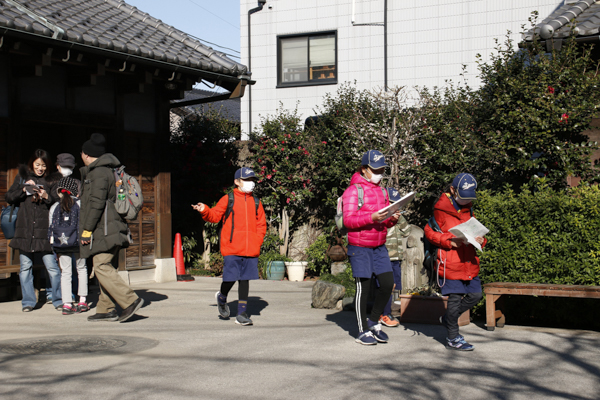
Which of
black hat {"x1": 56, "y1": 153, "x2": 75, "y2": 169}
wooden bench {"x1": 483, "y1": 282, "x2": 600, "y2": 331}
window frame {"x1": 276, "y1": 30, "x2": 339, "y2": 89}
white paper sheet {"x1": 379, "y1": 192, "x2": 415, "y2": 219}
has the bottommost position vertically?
wooden bench {"x1": 483, "y1": 282, "x2": 600, "y2": 331}

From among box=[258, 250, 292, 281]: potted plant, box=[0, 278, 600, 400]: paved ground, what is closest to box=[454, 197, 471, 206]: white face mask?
box=[0, 278, 600, 400]: paved ground

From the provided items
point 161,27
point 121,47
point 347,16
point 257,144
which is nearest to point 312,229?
point 257,144

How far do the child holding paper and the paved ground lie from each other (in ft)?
1.18

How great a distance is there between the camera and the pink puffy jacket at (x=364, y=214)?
624 cm

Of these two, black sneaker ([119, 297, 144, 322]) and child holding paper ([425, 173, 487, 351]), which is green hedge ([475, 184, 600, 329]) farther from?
black sneaker ([119, 297, 144, 322])

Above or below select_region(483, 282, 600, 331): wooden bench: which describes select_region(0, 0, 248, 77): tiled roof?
above

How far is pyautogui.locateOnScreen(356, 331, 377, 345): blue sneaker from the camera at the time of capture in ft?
20.7

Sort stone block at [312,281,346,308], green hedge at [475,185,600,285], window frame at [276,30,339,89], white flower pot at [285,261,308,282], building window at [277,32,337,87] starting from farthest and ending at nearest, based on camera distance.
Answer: building window at [277,32,337,87] → window frame at [276,30,339,89] → white flower pot at [285,261,308,282] → stone block at [312,281,346,308] → green hedge at [475,185,600,285]

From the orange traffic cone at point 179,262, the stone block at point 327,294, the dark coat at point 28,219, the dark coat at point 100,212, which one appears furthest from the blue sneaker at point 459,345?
the orange traffic cone at point 179,262

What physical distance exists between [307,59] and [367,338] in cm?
1386

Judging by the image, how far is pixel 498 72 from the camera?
913cm

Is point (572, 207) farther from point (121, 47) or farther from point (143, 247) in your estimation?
point (143, 247)

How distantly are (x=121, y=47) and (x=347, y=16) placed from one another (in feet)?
33.6

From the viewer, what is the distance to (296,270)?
13.2 m
